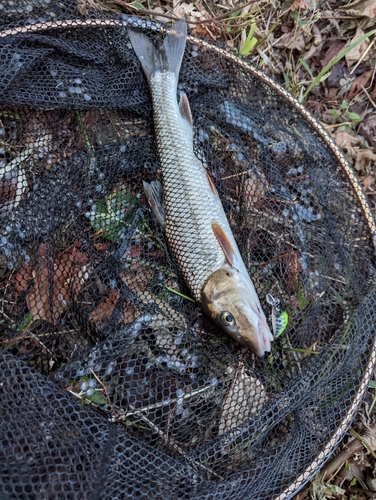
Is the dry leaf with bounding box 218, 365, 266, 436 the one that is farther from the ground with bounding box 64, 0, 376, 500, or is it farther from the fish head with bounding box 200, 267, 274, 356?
the ground with bounding box 64, 0, 376, 500

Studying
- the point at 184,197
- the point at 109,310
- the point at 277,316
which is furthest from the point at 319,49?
the point at 109,310

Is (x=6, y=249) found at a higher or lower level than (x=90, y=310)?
higher

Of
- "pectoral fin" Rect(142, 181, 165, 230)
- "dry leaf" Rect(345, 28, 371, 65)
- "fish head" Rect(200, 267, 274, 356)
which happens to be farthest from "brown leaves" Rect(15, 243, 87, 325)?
"dry leaf" Rect(345, 28, 371, 65)

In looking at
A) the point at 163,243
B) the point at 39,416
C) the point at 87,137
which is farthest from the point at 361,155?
the point at 39,416

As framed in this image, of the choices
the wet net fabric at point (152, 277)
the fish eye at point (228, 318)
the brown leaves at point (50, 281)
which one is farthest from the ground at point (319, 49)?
the brown leaves at point (50, 281)

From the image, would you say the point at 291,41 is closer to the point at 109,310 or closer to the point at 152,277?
the point at 152,277

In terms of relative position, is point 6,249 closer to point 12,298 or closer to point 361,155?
point 12,298

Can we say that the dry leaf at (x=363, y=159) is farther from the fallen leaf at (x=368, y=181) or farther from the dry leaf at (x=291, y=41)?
the dry leaf at (x=291, y=41)
